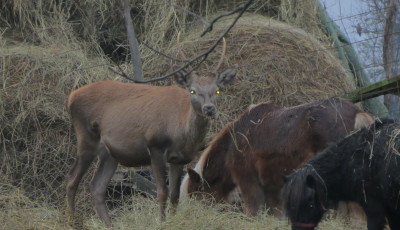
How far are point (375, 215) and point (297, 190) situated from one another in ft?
2.48

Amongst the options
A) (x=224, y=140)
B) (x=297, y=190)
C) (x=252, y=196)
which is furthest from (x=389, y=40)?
(x=297, y=190)

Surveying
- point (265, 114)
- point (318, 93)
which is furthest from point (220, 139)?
point (318, 93)

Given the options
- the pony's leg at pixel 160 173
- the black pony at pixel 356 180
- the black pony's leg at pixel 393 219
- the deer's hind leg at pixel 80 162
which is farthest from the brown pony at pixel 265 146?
the black pony's leg at pixel 393 219

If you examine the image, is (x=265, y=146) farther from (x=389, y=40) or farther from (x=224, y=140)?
(x=389, y=40)

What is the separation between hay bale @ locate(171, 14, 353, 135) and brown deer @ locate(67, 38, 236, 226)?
139 centimetres

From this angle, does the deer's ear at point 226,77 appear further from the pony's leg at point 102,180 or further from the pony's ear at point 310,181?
the pony's ear at point 310,181

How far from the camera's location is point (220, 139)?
10.6 meters

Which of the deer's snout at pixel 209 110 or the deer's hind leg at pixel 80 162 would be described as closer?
the deer's snout at pixel 209 110

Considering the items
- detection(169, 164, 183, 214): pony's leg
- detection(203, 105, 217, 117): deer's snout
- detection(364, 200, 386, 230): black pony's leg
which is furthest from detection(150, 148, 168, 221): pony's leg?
detection(364, 200, 386, 230): black pony's leg

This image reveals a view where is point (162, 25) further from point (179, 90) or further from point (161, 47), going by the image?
point (179, 90)

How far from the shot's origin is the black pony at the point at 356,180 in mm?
7871

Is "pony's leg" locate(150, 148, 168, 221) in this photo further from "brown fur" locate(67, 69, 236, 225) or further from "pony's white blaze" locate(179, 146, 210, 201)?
"pony's white blaze" locate(179, 146, 210, 201)

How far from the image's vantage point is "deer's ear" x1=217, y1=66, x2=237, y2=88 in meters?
9.93

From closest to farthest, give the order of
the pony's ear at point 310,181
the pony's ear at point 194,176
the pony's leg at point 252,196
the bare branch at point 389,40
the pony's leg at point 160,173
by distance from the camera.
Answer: the pony's ear at point 310,181 < the pony's leg at point 160,173 < the pony's leg at point 252,196 < the pony's ear at point 194,176 < the bare branch at point 389,40
